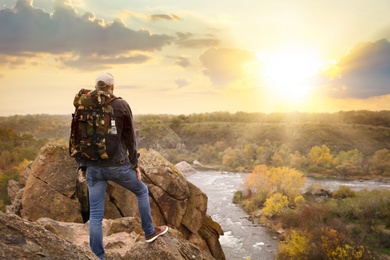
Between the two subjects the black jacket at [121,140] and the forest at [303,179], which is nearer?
the black jacket at [121,140]

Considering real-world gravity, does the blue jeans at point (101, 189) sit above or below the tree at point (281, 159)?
above

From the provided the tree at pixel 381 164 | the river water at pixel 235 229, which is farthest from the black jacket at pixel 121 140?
the tree at pixel 381 164

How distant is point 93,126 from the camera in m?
5.83

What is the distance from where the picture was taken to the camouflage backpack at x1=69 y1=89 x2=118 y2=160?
19.1 ft

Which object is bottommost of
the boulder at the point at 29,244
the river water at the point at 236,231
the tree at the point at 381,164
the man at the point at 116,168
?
the river water at the point at 236,231

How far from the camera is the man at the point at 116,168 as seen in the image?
6062mm

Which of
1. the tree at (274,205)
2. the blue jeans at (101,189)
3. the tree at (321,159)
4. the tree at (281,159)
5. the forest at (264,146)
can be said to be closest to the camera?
the blue jeans at (101,189)

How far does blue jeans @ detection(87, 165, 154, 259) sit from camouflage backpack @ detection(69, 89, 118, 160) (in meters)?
0.34

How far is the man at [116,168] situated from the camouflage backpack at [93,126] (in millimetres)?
137

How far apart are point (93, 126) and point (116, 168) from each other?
2.78 feet

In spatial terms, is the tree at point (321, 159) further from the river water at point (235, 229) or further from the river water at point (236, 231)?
the river water at point (236, 231)

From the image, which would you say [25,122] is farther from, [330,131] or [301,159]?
[330,131]

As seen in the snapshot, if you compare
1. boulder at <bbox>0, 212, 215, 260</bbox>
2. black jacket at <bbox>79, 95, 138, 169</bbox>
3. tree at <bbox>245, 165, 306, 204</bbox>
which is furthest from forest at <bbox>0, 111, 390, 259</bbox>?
black jacket at <bbox>79, 95, 138, 169</bbox>

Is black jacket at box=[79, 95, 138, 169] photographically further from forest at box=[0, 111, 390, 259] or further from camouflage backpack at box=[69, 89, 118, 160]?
forest at box=[0, 111, 390, 259]
